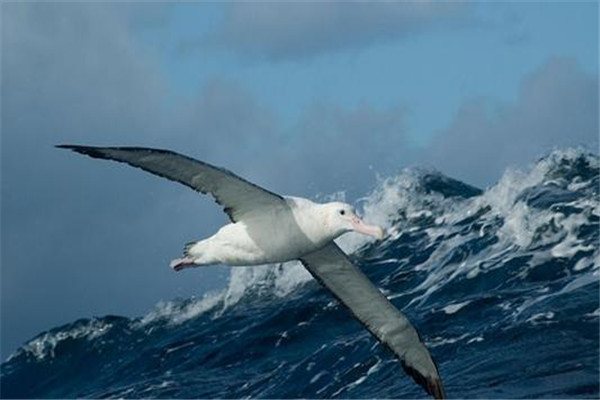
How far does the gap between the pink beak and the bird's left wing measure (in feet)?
2.39

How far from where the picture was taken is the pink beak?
497 inches

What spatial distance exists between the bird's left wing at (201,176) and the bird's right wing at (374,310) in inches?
56.2

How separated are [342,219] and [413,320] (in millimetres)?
11301

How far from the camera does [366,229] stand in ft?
41.5

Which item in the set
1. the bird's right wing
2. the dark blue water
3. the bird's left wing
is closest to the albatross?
the bird's left wing

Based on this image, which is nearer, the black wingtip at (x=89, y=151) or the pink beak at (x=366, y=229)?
the black wingtip at (x=89, y=151)

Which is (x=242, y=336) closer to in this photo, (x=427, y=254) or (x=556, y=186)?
(x=427, y=254)

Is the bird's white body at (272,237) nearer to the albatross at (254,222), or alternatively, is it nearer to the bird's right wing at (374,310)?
the albatross at (254,222)

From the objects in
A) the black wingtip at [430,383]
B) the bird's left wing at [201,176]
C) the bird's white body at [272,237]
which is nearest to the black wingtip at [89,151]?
the bird's left wing at [201,176]

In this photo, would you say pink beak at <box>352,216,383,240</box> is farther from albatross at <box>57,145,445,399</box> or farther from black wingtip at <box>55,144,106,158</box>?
black wingtip at <box>55,144,106,158</box>

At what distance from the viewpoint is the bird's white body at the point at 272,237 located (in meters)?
12.8

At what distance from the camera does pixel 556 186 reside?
29.6m

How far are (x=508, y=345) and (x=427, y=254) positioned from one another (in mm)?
8769

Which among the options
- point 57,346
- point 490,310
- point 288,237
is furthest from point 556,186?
point 288,237
